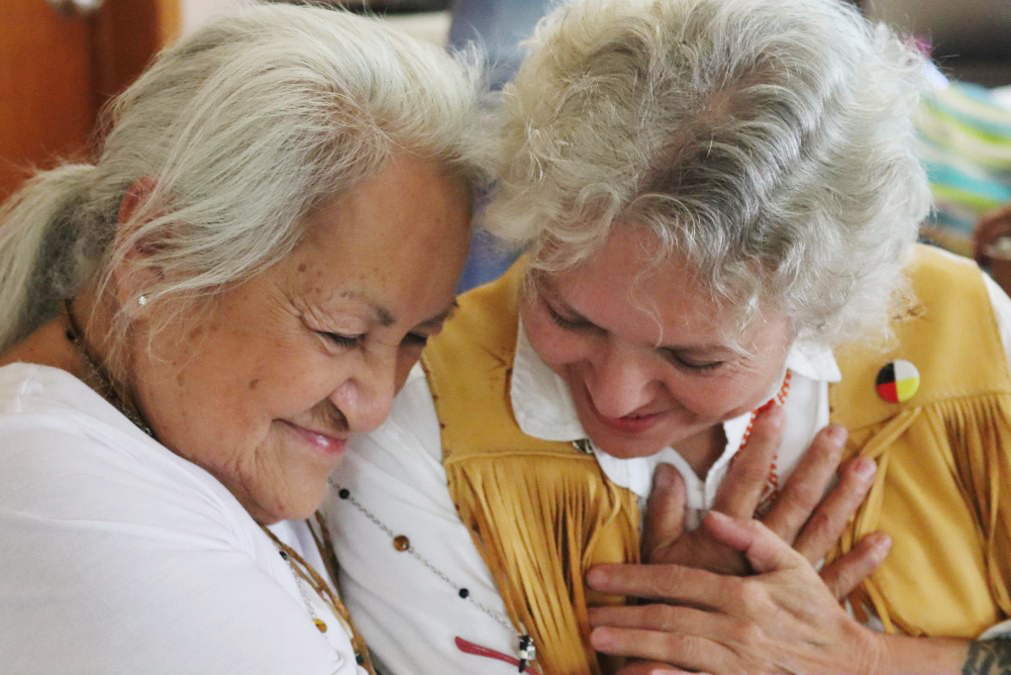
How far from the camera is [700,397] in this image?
4.46 feet

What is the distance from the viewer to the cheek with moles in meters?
1.23

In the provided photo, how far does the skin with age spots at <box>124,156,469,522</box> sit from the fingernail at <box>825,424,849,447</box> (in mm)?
602

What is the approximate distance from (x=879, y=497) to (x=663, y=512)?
1.04 ft

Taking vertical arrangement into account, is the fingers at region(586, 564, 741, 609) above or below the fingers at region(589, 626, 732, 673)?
above

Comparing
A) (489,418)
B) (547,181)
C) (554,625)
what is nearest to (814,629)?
(554,625)

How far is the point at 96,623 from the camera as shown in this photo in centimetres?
103

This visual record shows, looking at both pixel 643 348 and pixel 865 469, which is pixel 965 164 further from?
pixel 643 348

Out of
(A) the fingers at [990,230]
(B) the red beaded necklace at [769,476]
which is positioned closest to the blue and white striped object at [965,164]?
(A) the fingers at [990,230]

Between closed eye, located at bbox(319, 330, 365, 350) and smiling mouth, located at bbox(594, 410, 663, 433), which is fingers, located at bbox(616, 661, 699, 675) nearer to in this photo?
smiling mouth, located at bbox(594, 410, 663, 433)

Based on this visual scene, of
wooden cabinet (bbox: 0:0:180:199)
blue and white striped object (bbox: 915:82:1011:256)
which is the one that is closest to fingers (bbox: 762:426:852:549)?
blue and white striped object (bbox: 915:82:1011:256)

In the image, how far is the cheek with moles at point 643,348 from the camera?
1.23 meters

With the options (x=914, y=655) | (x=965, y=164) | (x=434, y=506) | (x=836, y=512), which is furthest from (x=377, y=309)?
(x=965, y=164)

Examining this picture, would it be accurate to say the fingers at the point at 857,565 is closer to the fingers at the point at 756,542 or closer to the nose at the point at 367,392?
the fingers at the point at 756,542

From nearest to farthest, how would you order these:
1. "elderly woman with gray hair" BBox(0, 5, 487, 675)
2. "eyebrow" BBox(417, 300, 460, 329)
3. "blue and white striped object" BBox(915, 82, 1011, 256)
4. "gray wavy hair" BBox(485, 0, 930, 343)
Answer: "elderly woman with gray hair" BBox(0, 5, 487, 675) < "gray wavy hair" BBox(485, 0, 930, 343) < "eyebrow" BBox(417, 300, 460, 329) < "blue and white striped object" BBox(915, 82, 1011, 256)
